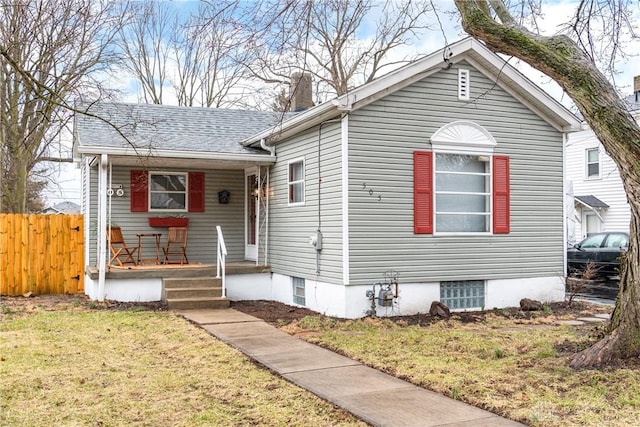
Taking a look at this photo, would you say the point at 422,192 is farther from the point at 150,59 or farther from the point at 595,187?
the point at 150,59

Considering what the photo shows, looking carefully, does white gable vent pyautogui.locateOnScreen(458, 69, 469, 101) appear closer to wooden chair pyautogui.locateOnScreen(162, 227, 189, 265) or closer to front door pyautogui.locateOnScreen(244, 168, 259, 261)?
front door pyautogui.locateOnScreen(244, 168, 259, 261)

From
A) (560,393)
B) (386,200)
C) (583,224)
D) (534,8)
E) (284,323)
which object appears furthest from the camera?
(583,224)

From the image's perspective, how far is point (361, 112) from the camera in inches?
369

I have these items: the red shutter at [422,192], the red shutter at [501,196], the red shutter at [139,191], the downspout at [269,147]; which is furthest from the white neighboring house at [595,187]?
the red shutter at [139,191]

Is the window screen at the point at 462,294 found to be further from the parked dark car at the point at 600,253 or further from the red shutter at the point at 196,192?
the parked dark car at the point at 600,253

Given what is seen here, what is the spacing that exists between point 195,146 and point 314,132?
2.77 metres

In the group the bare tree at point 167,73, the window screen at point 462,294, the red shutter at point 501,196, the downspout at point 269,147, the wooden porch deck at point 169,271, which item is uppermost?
the bare tree at point 167,73

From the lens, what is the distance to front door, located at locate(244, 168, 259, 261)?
1292 centimetres

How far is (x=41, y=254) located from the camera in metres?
12.7

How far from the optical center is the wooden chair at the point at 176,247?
11930 mm

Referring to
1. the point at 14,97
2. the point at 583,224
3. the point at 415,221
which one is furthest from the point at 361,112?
the point at 583,224

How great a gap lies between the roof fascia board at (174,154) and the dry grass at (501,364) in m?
3.77

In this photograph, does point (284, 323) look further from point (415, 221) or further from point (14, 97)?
point (14, 97)

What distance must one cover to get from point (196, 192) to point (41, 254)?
140 inches
